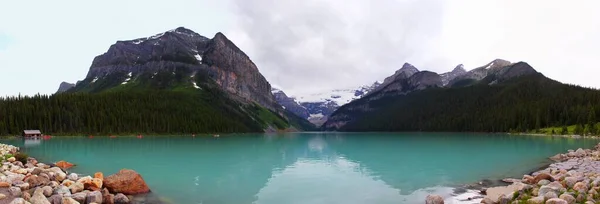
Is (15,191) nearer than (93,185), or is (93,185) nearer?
(15,191)

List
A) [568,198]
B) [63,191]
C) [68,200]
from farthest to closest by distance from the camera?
[63,191], [68,200], [568,198]

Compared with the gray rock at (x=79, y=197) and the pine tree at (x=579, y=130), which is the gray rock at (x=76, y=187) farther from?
the pine tree at (x=579, y=130)

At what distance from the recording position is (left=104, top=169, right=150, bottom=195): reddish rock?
28975 millimetres

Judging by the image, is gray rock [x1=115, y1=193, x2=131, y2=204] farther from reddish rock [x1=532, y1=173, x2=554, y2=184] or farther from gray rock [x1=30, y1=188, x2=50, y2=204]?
reddish rock [x1=532, y1=173, x2=554, y2=184]

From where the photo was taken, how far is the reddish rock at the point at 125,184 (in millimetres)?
28975

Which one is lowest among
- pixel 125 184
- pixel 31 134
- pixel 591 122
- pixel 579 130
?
pixel 125 184

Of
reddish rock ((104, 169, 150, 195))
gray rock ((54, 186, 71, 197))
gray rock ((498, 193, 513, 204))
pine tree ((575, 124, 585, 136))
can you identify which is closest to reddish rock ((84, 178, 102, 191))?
reddish rock ((104, 169, 150, 195))

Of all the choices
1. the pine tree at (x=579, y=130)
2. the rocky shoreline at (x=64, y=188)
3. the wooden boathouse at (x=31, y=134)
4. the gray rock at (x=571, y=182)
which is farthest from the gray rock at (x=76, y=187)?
the pine tree at (x=579, y=130)

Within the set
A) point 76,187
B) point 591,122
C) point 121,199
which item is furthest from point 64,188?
point 591,122

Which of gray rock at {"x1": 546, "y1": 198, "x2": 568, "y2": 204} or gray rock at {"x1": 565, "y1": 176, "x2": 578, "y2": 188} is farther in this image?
gray rock at {"x1": 565, "y1": 176, "x2": 578, "y2": 188}

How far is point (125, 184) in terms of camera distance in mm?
29359

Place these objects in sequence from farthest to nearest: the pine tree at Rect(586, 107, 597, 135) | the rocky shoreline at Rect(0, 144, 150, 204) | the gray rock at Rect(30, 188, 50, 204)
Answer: the pine tree at Rect(586, 107, 597, 135) → the rocky shoreline at Rect(0, 144, 150, 204) → the gray rock at Rect(30, 188, 50, 204)

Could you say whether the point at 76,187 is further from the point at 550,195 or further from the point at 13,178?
the point at 550,195

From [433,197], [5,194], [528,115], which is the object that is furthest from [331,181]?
[528,115]
